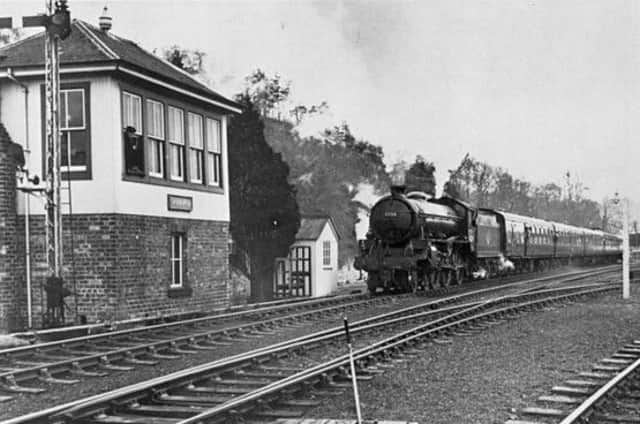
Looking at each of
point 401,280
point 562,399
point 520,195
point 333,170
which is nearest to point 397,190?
point 401,280

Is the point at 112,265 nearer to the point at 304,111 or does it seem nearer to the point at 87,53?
the point at 87,53

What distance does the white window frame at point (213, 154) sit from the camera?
63.3 feet

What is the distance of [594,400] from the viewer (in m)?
6.93

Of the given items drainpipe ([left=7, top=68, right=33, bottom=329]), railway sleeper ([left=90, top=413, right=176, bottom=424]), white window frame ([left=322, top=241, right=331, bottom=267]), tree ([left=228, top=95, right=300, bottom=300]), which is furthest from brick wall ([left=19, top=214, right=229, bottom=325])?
white window frame ([left=322, top=241, right=331, bottom=267])

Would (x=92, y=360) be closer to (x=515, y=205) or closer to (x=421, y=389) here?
(x=421, y=389)

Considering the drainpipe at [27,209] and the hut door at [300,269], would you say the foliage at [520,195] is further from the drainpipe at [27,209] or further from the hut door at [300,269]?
the drainpipe at [27,209]

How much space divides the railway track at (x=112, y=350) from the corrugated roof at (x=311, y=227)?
11742mm

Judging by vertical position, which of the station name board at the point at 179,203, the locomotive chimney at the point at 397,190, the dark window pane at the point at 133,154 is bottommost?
the station name board at the point at 179,203

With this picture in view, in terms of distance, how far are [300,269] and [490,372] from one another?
18169 mm

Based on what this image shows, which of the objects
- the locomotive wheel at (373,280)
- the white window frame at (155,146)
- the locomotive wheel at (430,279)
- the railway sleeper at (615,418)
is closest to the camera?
the railway sleeper at (615,418)

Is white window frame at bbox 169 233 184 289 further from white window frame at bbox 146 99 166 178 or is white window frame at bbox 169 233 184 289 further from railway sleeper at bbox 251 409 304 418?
railway sleeper at bbox 251 409 304 418

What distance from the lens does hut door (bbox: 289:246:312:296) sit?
2661 cm

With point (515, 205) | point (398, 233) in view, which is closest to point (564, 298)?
point (398, 233)

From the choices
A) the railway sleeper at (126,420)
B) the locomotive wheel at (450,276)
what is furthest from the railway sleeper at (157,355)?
the locomotive wheel at (450,276)
